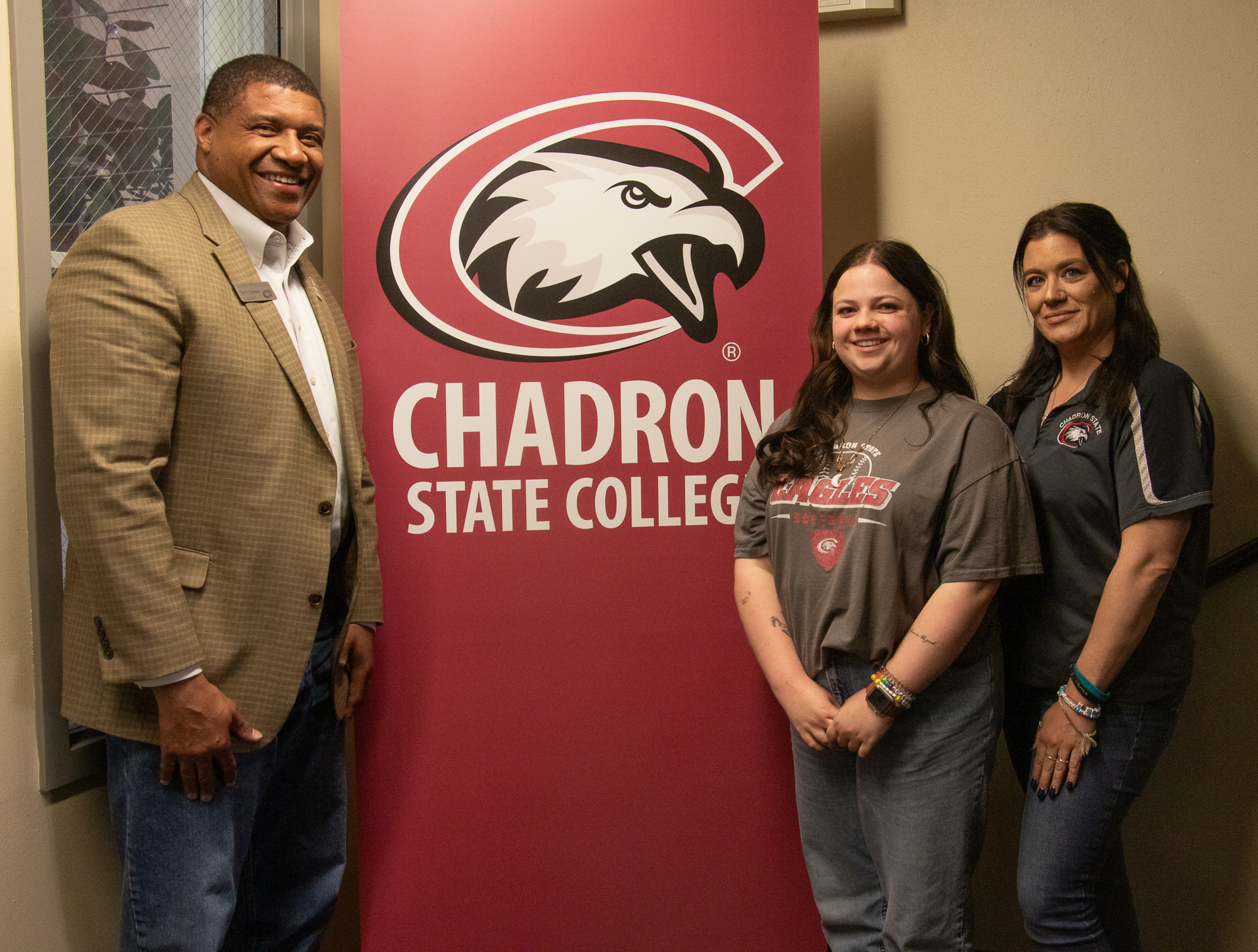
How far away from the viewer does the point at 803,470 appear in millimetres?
1626

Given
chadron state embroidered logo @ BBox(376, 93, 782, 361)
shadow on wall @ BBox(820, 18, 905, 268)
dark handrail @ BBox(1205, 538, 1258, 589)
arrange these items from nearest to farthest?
chadron state embroidered logo @ BBox(376, 93, 782, 361) < dark handrail @ BBox(1205, 538, 1258, 589) < shadow on wall @ BBox(820, 18, 905, 268)

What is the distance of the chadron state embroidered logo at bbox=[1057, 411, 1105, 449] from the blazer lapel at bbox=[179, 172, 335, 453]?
54.7 inches

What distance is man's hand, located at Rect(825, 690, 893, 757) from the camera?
150 cm

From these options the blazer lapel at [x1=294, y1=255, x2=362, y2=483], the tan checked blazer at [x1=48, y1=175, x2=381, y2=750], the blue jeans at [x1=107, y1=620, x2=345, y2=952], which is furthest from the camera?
the blazer lapel at [x1=294, y1=255, x2=362, y2=483]

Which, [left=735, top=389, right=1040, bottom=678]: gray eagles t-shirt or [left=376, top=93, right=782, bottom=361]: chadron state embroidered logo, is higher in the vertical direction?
[left=376, top=93, right=782, bottom=361]: chadron state embroidered logo

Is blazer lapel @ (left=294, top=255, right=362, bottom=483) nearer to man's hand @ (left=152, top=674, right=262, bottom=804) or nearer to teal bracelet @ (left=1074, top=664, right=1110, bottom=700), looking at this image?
man's hand @ (left=152, top=674, right=262, bottom=804)

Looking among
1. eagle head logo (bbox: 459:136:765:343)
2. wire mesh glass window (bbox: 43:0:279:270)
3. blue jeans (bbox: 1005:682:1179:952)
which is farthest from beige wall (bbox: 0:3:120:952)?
blue jeans (bbox: 1005:682:1179:952)

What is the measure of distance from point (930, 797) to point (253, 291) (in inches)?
59.7

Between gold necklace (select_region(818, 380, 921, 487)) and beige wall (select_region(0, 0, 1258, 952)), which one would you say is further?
beige wall (select_region(0, 0, 1258, 952))

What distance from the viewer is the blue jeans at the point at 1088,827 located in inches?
60.7

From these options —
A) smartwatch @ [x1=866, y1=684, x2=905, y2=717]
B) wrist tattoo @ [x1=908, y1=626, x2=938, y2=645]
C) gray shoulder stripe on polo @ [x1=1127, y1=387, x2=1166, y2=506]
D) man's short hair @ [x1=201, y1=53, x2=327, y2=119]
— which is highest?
man's short hair @ [x1=201, y1=53, x2=327, y2=119]

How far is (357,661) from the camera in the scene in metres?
1.77

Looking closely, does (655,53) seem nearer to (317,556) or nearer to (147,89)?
(147,89)

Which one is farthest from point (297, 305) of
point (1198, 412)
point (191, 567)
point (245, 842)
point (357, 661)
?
point (1198, 412)
